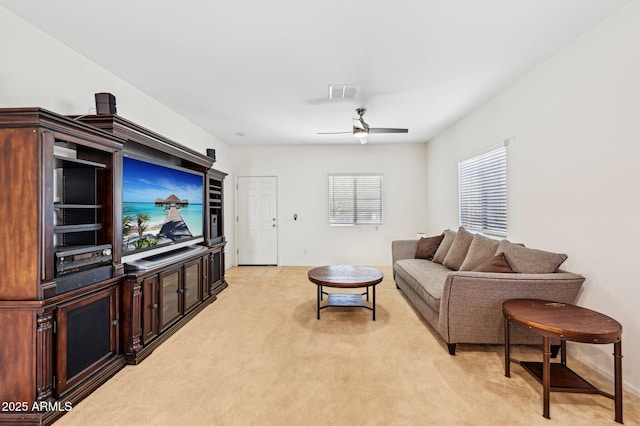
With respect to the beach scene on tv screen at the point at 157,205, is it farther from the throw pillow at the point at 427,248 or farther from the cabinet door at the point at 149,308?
the throw pillow at the point at 427,248

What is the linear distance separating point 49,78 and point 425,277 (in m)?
3.94

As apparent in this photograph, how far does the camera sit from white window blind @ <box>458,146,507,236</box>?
337 centimetres

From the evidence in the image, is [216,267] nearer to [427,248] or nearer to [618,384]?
[427,248]

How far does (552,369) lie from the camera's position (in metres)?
2.06

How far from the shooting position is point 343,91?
10.3 ft

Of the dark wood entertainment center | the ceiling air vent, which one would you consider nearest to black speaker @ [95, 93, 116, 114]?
the dark wood entertainment center

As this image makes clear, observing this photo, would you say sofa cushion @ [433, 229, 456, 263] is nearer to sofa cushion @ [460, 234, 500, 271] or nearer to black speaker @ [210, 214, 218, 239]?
sofa cushion @ [460, 234, 500, 271]

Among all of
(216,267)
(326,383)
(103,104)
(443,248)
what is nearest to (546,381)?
(326,383)

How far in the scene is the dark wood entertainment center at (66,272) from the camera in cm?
160

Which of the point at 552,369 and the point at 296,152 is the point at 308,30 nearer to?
the point at 552,369

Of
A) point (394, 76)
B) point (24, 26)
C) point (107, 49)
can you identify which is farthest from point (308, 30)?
point (24, 26)

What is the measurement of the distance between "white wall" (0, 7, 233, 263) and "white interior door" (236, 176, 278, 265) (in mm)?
2926

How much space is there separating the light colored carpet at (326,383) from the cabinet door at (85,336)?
19 cm

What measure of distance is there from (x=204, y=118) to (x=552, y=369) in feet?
16.0
